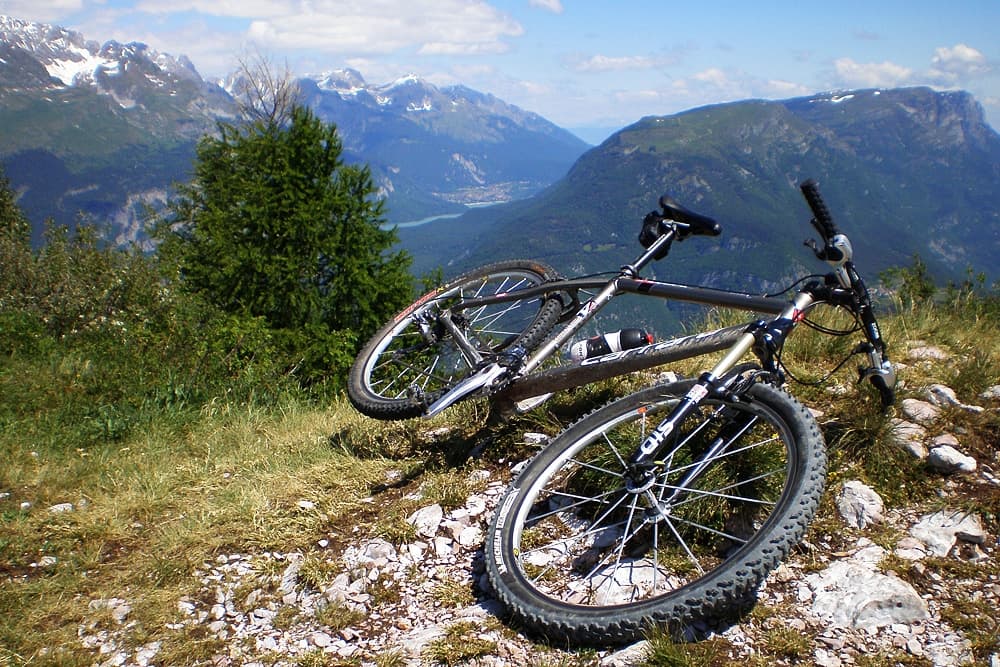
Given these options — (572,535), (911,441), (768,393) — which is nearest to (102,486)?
(572,535)

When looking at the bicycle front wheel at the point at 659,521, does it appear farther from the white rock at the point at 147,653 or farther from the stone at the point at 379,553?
the white rock at the point at 147,653

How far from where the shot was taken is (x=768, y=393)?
3.39 m

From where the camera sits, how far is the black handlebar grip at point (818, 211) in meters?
3.84

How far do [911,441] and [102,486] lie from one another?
551 centimetres

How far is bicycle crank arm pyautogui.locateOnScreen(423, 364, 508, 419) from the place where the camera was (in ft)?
14.8

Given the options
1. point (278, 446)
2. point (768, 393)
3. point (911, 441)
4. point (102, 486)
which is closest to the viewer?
point (768, 393)

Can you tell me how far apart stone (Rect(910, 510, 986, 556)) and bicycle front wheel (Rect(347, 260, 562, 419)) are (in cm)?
283

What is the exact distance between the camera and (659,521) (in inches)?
141

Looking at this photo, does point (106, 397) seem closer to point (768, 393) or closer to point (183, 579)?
point (183, 579)

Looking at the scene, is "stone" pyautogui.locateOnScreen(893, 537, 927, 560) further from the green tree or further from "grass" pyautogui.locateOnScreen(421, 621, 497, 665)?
the green tree

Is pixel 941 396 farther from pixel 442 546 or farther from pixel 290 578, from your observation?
pixel 290 578

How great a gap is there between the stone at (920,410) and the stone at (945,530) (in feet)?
3.02

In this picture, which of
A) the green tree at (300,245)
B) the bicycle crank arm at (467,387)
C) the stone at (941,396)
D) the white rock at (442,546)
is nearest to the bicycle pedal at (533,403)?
the bicycle crank arm at (467,387)

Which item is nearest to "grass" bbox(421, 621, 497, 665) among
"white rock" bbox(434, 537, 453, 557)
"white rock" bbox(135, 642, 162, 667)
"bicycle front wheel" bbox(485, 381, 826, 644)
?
"bicycle front wheel" bbox(485, 381, 826, 644)
